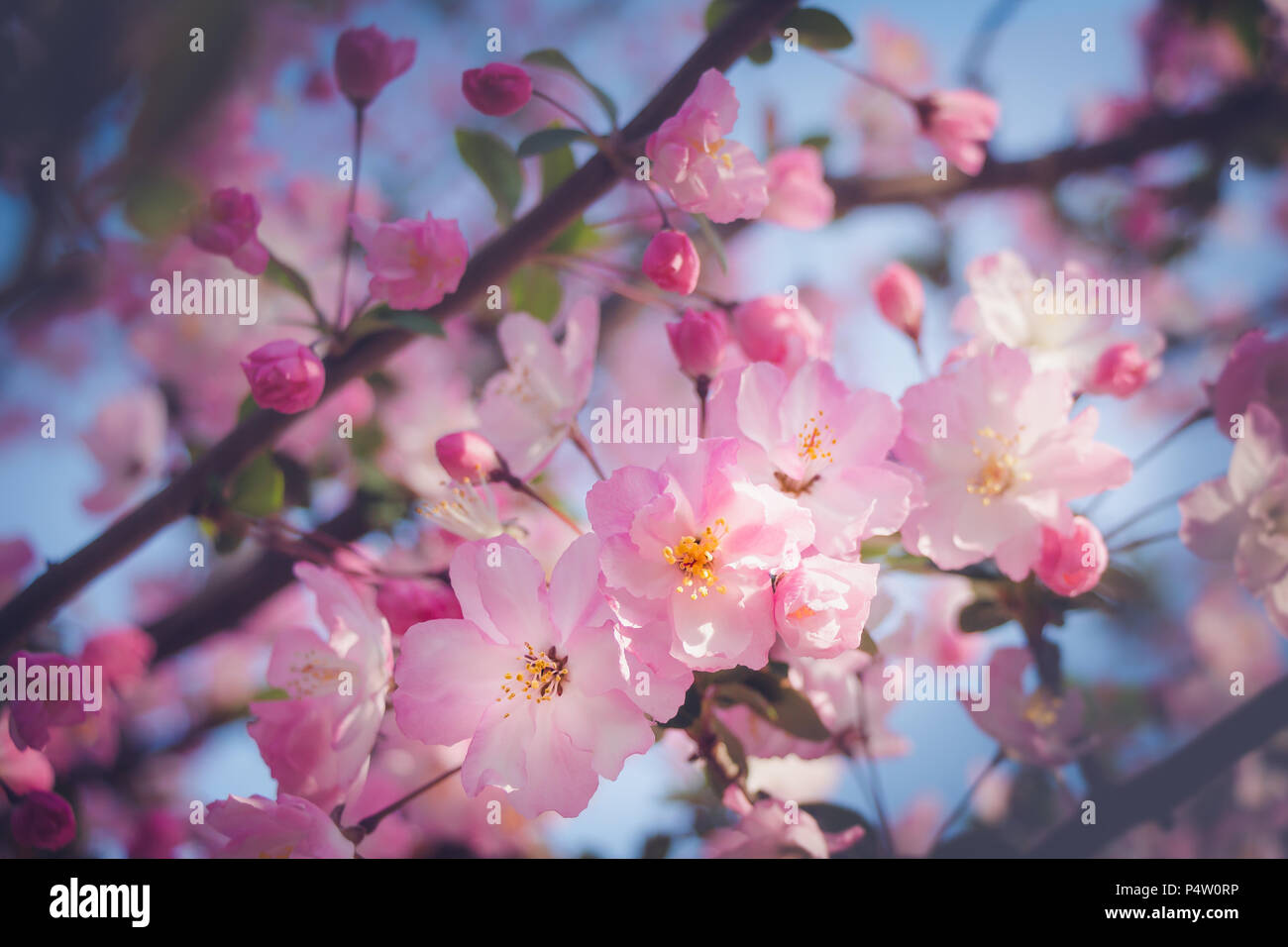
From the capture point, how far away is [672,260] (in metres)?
0.66

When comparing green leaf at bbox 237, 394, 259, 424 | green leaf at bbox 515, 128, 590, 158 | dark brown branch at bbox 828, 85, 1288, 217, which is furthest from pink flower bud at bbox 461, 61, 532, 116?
dark brown branch at bbox 828, 85, 1288, 217

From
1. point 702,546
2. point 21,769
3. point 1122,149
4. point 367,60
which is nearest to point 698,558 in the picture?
point 702,546

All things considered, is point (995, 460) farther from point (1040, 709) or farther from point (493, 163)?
point (493, 163)

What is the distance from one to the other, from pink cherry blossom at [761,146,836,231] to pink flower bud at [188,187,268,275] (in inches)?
20.9

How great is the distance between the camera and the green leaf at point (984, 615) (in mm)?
775

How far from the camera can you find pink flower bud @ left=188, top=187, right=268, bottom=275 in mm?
696

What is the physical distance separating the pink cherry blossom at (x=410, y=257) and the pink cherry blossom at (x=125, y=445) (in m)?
0.51

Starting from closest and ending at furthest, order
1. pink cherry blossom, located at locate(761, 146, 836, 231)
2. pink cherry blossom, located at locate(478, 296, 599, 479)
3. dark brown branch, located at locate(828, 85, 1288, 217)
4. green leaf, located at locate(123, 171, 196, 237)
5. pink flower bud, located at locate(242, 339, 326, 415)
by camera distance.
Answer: pink flower bud, located at locate(242, 339, 326, 415), pink cherry blossom, located at locate(478, 296, 599, 479), pink cherry blossom, located at locate(761, 146, 836, 231), green leaf, located at locate(123, 171, 196, 237), dark brown branch, located at locate(828, 85, 1288, 217)

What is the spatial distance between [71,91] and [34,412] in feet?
1.41

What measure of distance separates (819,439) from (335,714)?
475 millimetres

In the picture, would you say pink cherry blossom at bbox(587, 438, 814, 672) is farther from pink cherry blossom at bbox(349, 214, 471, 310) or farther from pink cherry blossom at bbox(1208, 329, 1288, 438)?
pink cherry blossom at bbox(1208, 329, 1288, 438)

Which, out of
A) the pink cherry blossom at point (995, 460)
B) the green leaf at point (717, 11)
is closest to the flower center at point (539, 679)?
the pink cherry blossom at point (995, 460)
